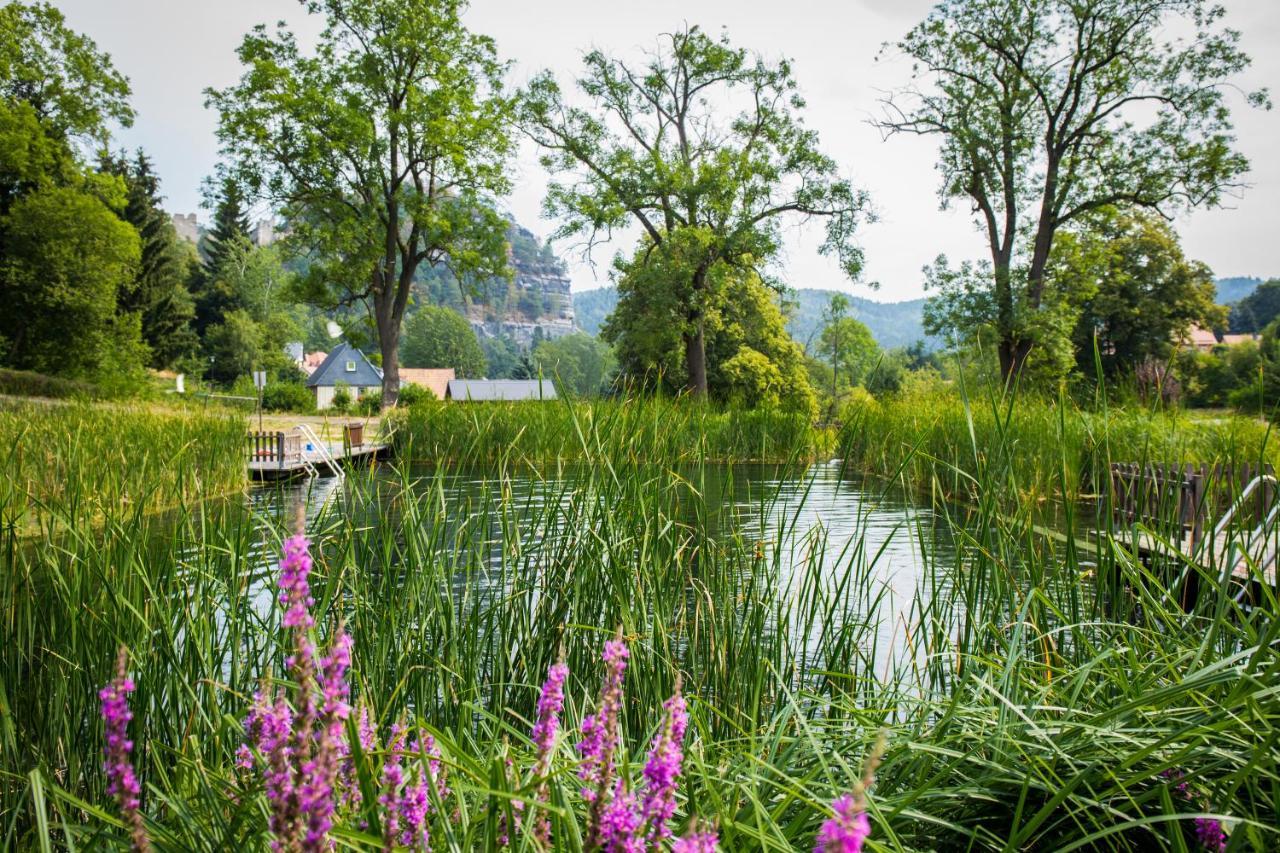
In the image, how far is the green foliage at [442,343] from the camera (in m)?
135

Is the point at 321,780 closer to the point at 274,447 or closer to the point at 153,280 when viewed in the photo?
the point at 274,447

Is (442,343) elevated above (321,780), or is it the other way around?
(442,343)

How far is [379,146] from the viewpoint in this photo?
33.2 meters

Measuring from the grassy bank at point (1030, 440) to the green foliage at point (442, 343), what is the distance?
11975 centimetres

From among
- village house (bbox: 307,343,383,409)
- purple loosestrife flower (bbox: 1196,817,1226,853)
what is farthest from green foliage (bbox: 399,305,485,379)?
purple loosestrife flower (bbox: 1196,817,1226,853)

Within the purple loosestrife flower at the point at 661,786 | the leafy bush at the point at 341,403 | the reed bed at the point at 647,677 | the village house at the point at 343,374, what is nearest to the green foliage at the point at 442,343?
the village house at the point at 343,374

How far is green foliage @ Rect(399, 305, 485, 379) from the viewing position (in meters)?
135

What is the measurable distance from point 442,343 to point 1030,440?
5136 inches

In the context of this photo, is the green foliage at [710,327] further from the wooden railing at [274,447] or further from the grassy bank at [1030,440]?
the wooden railing at [274,447]

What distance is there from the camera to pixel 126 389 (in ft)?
109

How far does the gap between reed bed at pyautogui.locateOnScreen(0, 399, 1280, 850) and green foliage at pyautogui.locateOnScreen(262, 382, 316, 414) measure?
4392 centimetres

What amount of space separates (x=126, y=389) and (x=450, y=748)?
121 feet

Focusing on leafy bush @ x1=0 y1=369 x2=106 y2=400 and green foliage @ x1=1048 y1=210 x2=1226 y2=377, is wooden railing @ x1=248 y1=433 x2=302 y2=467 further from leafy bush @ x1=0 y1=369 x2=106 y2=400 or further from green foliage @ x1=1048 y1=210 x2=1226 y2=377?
green foliage @ x1=1048 y1=210 x2=1226 y2=377

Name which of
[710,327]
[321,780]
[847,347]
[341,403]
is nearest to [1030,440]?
[321,780]
